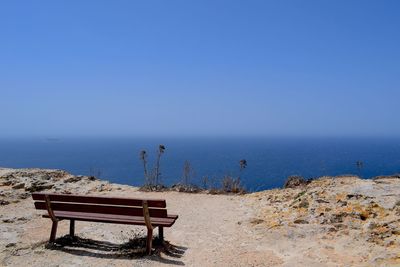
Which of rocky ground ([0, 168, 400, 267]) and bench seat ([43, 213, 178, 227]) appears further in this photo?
bench seat ([43, 213, 178, 227])

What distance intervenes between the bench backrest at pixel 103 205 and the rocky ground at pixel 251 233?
2.66 ft

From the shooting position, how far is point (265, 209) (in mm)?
11031

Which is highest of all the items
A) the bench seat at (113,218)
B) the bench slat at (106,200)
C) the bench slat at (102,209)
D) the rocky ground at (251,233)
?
the bench slat at (106,200)

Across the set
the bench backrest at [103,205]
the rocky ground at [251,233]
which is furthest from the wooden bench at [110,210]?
the rocky ground at [251,233]

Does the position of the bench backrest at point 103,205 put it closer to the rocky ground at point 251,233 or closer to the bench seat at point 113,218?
the bench seat at point 113,218

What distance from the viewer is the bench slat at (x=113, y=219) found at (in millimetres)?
7129

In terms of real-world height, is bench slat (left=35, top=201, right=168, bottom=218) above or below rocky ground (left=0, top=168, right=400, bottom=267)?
above

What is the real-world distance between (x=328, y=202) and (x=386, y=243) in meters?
2.95

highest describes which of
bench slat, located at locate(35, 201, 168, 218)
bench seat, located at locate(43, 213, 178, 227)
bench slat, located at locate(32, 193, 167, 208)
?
bench slat, located at locate(32, 193, 167, 208)

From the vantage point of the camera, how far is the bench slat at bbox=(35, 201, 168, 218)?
23.5 ft

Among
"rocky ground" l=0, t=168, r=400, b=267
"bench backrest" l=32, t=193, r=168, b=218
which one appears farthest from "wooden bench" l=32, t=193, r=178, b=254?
"rocky ground" l=0, t=168, r=400, b=267

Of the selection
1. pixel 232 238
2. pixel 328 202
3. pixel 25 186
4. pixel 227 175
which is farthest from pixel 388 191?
pixel 25 186

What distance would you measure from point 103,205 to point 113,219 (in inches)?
13.8

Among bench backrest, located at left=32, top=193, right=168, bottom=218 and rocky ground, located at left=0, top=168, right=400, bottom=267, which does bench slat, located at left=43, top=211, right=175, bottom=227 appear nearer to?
bench backrest, located at left=32, top=193, right=168, bottom=218
